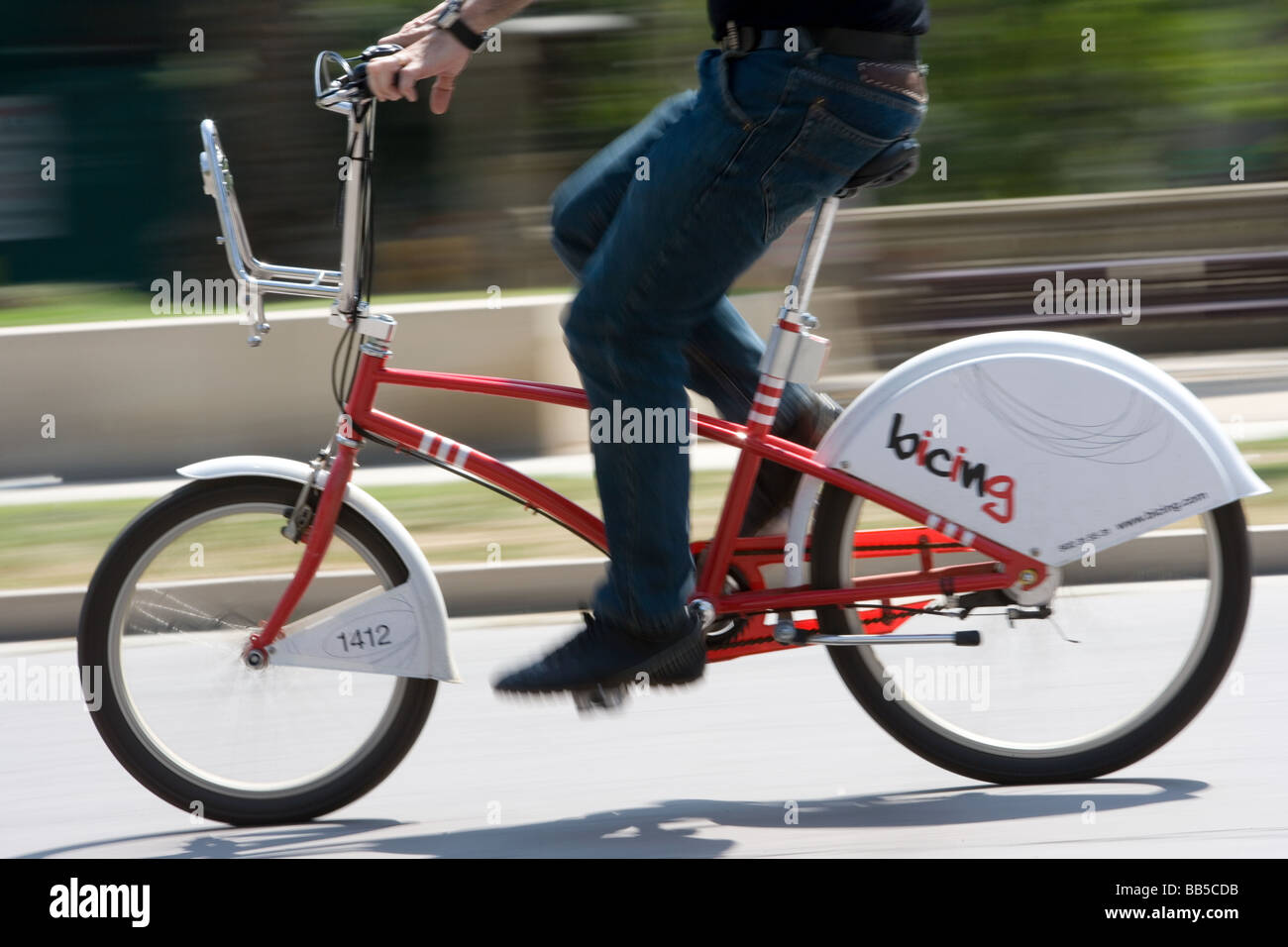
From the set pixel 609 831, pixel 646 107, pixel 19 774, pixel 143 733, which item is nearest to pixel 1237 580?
pixel 609 831

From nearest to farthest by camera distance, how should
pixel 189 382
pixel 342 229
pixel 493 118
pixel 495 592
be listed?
pixel 342 229 → pixel 495 592 → pixel 189 382 → pixel 493 118

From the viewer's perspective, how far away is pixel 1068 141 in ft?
37.5

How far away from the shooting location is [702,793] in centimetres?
346

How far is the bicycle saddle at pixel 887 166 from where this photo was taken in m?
3.10

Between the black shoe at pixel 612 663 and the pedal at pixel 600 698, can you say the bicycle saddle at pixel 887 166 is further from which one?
the pedal at pixel 600 698

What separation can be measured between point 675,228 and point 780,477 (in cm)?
63

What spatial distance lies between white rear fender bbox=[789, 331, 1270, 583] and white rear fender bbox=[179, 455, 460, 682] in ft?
2.77

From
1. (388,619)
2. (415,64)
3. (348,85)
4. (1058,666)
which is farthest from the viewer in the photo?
(1058,666)

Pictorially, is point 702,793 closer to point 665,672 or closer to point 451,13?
point 665,672

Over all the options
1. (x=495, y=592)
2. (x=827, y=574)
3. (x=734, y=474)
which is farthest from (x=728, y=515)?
(x=495, y=592)

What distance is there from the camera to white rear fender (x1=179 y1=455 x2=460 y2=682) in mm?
3270

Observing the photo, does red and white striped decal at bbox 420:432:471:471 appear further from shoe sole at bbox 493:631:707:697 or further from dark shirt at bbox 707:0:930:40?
dark shirt at bbox 707:0:930:40

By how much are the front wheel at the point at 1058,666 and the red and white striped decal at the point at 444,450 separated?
731mm

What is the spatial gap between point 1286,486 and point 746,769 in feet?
10.4
